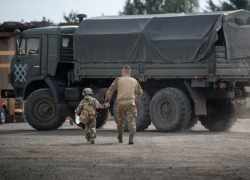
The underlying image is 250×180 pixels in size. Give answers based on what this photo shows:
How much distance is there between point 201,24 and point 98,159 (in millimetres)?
8844

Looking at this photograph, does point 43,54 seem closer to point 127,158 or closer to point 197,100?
point 197,100

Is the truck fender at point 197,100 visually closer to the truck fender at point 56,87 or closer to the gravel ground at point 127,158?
the gravel ground at point 127,158

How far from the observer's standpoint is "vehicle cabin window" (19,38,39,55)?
23.7 meters

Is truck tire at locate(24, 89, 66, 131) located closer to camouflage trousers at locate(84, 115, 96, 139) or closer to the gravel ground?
the gravel ground

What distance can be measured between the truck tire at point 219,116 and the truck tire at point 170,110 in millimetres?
1444

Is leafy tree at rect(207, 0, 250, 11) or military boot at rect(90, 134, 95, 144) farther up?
leafy tree at rect(207, 0, 250, 11)

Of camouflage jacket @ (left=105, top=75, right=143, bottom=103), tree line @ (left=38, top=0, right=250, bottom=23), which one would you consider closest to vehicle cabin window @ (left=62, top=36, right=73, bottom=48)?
camouflage jacket @ (left=105, top=75, right=143, bottom=103)

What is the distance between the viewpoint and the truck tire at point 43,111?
75.8 ft

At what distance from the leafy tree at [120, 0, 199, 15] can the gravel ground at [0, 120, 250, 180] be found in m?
51.9

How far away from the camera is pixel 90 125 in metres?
17.1

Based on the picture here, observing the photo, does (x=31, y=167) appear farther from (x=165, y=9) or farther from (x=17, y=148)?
(x=165, y=9)

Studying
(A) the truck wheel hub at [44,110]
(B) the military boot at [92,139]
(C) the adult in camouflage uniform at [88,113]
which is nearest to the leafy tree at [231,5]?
(A) the truck wheel hub at [44,110]

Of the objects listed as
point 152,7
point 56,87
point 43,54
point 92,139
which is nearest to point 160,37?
point 56,87

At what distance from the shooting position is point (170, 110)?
21375mm
